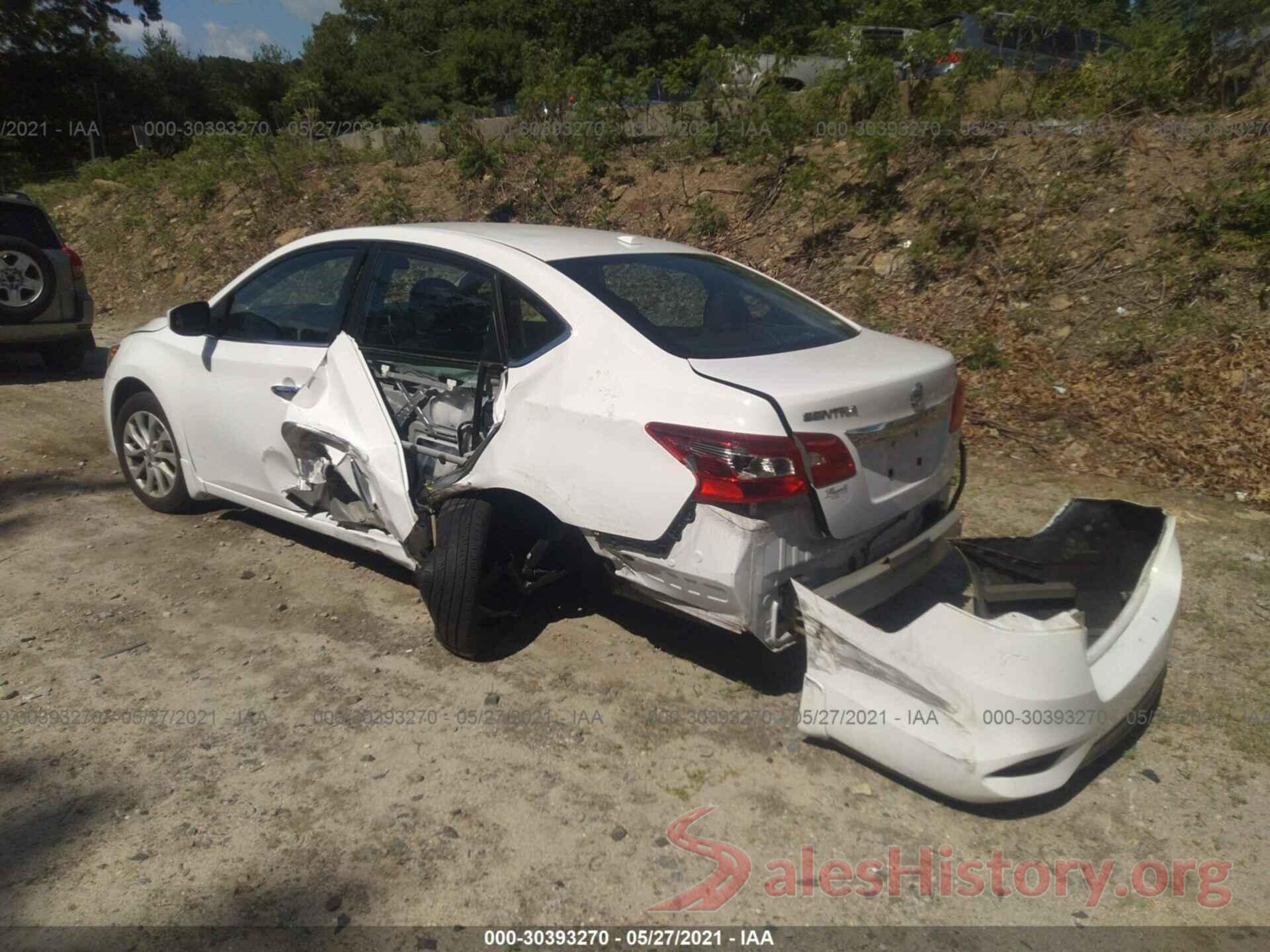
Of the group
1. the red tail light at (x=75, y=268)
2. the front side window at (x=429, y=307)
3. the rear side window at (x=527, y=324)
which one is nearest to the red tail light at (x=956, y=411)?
the rear side window at (x=527, y=324)

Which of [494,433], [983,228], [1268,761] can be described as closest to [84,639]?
[494,433]

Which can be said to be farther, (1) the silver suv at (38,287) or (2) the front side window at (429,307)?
(1) the silver suv at (38,287)

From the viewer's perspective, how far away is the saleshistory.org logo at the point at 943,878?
8.90 feet

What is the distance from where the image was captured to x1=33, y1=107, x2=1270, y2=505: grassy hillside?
6.14 meters

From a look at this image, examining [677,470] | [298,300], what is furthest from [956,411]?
[298,300]

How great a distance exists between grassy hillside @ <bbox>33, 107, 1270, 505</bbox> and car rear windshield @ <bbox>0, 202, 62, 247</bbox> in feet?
11.8

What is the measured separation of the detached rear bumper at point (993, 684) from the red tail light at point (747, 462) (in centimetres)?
34

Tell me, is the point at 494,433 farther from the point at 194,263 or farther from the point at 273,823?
the point at 194,263

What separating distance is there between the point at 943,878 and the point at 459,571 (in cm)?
195

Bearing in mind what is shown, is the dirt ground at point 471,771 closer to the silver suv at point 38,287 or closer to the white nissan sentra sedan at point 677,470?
the white nissan sentra sedan at point 677,470

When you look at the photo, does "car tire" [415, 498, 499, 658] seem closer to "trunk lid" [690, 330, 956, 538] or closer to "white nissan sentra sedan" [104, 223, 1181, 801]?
"white nissan sentra sedan" [104, 223, 1181, 801]

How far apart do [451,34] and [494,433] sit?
120ft

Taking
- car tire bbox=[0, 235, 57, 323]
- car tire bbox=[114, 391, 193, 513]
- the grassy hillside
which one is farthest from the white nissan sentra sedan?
car tire bbox=[0, 235, 57, 323]

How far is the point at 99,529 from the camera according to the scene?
17.2 feet
